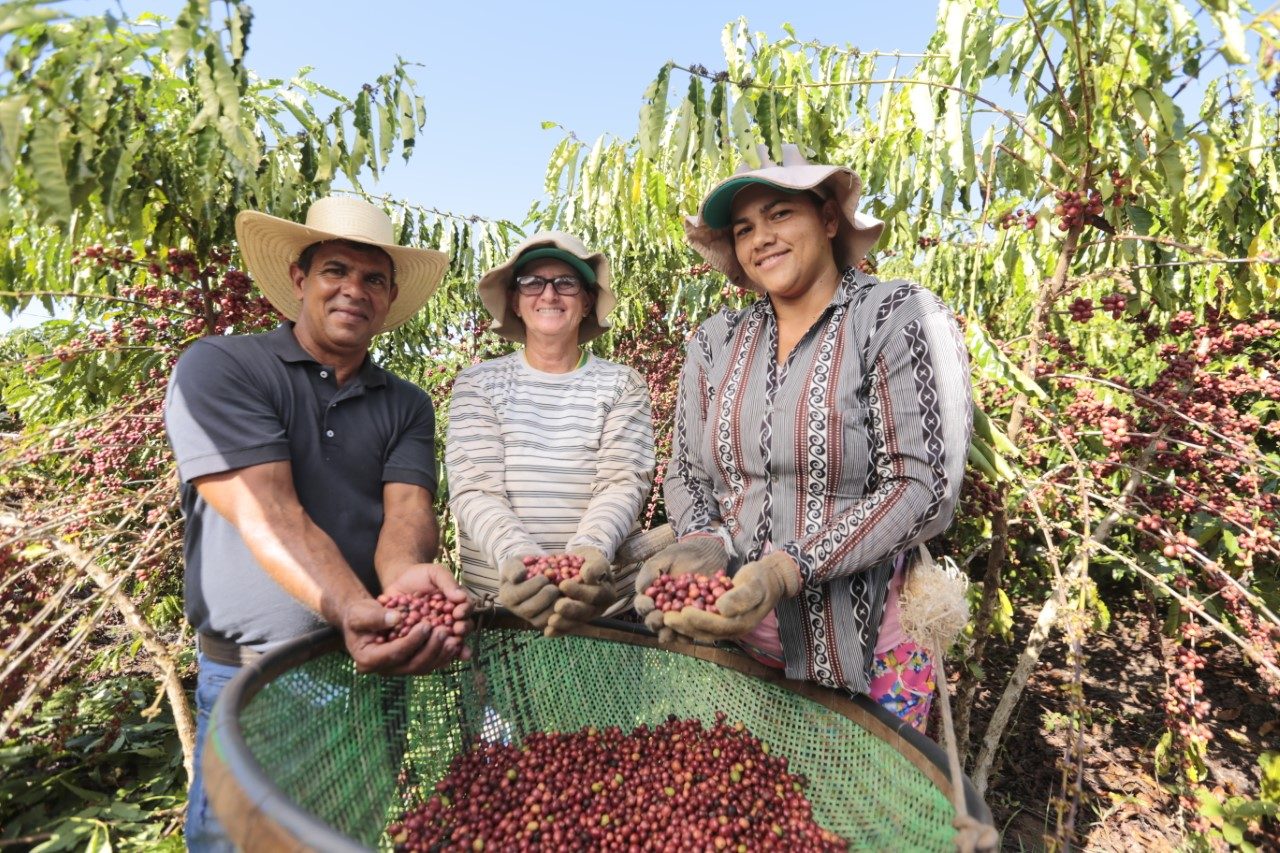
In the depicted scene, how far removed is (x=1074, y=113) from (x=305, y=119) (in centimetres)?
232

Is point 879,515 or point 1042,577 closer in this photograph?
point 879,515

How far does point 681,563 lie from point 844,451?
1.28ft

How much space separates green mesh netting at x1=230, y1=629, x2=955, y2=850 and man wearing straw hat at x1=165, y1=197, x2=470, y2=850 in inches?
5.0

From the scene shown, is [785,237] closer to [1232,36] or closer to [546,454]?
[546,454]

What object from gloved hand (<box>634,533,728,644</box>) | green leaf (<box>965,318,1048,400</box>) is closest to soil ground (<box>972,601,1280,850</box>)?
green leaf (<box>965,318,1048,400</box>)

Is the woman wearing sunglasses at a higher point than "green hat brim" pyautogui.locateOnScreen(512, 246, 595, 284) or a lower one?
lower

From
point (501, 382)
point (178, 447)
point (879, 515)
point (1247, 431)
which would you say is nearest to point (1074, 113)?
point (1247, 431)

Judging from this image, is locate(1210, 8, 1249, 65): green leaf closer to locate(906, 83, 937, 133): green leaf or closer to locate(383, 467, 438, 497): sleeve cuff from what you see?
locate(906, 83, 937, 133): green leaf

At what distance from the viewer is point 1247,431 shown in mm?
2332

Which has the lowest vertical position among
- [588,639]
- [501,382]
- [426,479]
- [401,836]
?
[401,836]

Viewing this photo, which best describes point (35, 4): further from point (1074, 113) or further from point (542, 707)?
point (1074, 113)

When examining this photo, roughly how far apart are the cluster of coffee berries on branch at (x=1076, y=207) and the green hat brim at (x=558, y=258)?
135 cm

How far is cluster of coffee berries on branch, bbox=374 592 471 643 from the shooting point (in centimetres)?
134

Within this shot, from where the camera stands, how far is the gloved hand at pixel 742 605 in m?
1.18
